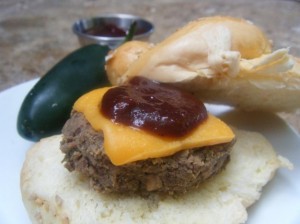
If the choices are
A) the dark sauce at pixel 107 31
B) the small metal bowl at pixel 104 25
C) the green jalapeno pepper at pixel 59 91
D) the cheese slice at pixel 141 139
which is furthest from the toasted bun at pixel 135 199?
the dark sauce at pixel 107 31

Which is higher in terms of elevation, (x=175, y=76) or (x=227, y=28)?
(x=227, y=28)

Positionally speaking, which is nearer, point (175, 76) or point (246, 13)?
point (175, 76)

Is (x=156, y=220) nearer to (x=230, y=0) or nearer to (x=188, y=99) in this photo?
(x=188, y=99)

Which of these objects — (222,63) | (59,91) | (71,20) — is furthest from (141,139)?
(71,20)

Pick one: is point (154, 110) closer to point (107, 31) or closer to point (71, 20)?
point (107, 31)

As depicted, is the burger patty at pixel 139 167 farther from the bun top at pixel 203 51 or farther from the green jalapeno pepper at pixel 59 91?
the green jalapeno pepper at pixel 59 91

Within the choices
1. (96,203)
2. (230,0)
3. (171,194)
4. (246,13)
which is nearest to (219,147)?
(171,194)

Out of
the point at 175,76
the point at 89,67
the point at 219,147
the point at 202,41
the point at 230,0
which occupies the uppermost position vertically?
the point at 202,41
